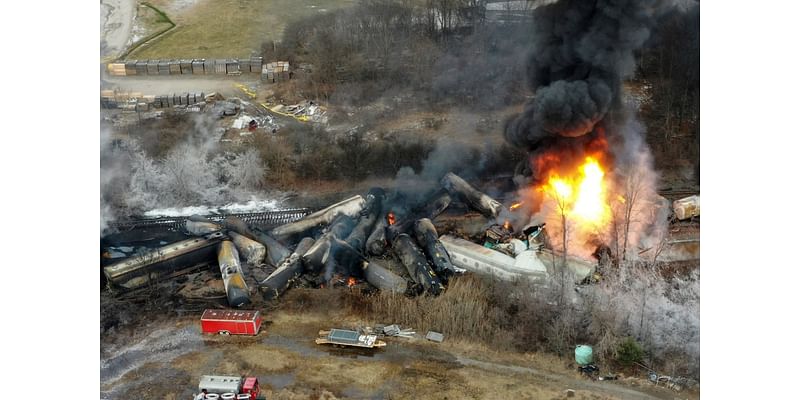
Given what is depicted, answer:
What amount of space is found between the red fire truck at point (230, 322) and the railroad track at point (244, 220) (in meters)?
8.71

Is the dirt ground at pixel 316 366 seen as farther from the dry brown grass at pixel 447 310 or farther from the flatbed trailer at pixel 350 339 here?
the dry brown grass at pixel 447 310

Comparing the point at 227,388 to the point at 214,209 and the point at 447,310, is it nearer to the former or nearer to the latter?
the point at 447,310

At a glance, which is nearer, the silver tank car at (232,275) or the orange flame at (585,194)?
the silver tank car at (232,275)

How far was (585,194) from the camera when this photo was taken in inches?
1612

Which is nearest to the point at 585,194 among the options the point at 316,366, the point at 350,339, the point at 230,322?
the point at 350,339

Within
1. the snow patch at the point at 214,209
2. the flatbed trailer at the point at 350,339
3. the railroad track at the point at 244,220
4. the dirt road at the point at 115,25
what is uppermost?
the dirt road at the point at 115,25

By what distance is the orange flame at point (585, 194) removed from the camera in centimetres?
4009

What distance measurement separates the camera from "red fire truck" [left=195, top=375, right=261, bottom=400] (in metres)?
30.8

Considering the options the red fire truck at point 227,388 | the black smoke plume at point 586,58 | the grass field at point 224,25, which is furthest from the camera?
the grass field at point 224,25

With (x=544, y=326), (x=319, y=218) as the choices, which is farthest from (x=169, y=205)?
(x=544, y=326)

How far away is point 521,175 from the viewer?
44906 millimetres

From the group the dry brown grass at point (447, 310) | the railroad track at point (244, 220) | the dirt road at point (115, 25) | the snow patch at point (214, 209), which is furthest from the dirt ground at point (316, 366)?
the dirt road at point (115, 25)

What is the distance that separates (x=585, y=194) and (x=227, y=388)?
20.8m

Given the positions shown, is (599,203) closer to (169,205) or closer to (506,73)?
(506,73)
